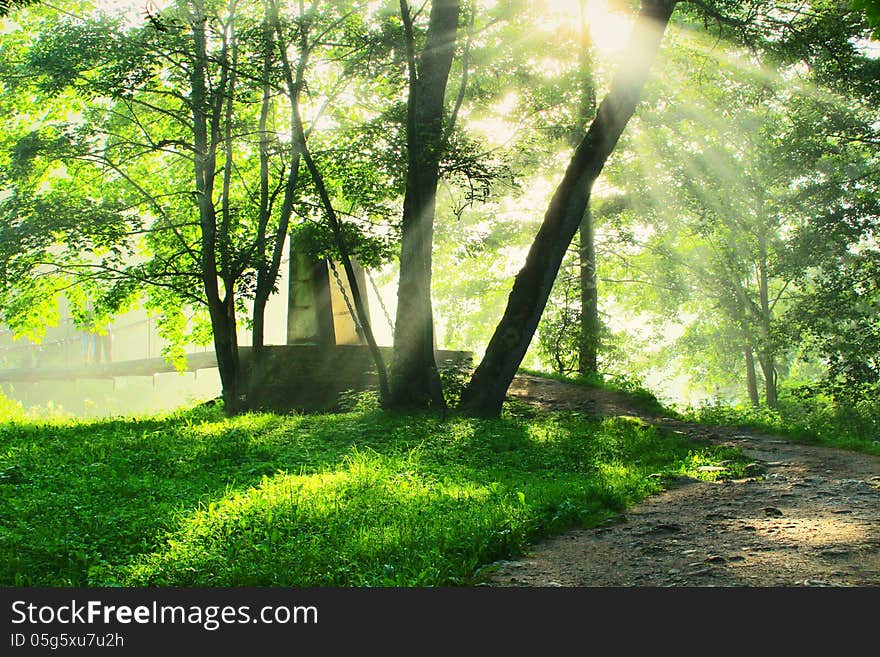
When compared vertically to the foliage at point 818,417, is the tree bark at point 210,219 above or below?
above

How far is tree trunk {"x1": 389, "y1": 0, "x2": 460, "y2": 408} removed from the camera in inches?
455

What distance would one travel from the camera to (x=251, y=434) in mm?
9469

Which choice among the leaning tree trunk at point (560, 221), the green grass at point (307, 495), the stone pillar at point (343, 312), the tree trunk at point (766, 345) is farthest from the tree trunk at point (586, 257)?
the green grass at point (307, 495)

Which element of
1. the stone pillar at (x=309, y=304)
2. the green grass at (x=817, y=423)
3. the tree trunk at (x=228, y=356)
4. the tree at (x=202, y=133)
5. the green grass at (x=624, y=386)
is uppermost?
the tree at (x=202, y=133)

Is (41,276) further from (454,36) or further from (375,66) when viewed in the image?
(454,36)

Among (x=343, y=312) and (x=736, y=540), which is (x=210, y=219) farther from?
(x=736, y=540)

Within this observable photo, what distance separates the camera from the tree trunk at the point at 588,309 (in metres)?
17.8

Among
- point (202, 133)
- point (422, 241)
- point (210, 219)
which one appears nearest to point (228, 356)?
point (210, 219)

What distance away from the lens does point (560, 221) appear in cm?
1139

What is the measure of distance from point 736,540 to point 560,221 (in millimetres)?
7124

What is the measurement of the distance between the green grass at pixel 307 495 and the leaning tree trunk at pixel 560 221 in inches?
43.5

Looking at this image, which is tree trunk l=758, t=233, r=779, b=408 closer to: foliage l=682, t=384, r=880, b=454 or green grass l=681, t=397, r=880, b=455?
foliage l=682, t=384, r=880, b=454

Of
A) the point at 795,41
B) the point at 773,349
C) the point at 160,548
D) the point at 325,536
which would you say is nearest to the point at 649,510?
the point at 325,536

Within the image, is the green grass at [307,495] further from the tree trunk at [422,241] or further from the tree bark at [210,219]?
the tree bark at [210,219]
